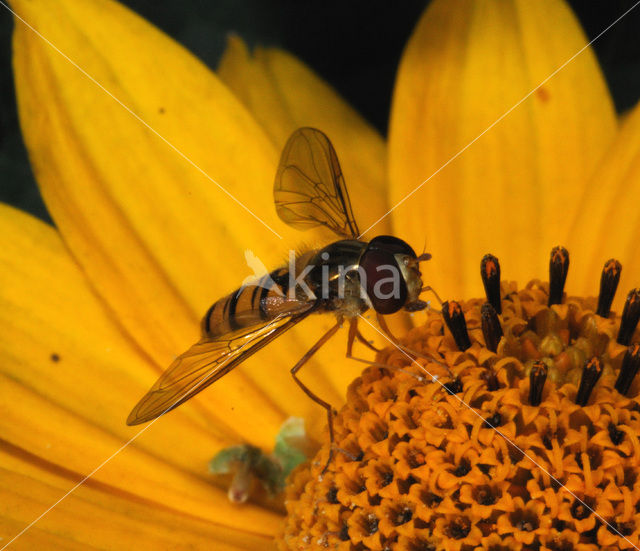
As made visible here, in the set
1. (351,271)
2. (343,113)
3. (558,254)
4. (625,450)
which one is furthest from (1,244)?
(625,450)

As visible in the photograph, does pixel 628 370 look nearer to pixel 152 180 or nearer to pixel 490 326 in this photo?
pixel 490 326

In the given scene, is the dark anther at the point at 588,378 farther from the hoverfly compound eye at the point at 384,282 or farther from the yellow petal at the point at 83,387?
the yellow petal at the point at 83,387

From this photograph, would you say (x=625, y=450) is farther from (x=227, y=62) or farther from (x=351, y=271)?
(x=227, y=62)

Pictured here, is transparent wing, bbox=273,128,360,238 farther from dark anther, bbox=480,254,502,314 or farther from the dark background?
the dark background

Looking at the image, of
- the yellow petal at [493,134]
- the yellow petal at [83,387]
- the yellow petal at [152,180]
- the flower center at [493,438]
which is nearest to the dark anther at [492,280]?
the flower center at [493,438]

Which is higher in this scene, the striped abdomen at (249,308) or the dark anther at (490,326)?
the striped abdomen at (249,308)

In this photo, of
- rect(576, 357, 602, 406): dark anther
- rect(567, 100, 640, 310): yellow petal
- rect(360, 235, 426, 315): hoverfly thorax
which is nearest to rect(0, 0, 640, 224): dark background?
rect(567, 100, 640, 310): yellow petal

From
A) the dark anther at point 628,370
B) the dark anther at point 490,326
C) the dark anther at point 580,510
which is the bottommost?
the dark anther at point 580,510

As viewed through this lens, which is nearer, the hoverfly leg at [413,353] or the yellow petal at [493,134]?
the hoverfly leg at [413,353]
